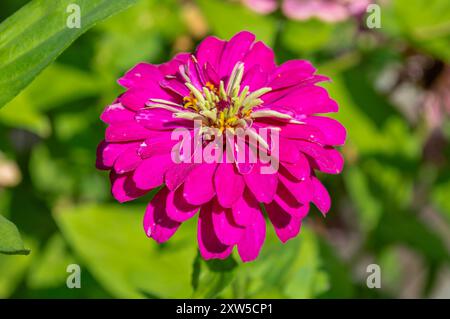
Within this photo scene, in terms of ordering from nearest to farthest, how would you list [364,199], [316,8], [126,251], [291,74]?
[291,74] < [126,251] < [316,8] < [364,199]

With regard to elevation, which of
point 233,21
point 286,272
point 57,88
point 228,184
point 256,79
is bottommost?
point 286,272

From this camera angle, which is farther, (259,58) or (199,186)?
(259,58)

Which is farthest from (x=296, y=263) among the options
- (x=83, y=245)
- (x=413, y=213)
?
(x=413, y=213)

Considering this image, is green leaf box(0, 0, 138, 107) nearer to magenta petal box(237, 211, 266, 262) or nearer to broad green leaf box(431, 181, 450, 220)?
magenta petal box(237, 211, 266, 262)

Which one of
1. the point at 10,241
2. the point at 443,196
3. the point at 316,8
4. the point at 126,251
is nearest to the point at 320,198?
the point at 10,241

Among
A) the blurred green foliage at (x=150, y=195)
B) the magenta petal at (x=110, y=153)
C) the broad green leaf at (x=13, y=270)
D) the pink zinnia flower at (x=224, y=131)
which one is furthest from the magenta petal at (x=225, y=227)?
the broad green leaf at (x=13, y=270)

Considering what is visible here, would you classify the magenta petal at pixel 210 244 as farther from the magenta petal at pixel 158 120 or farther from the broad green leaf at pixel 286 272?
the broad green leaf at pixel 286 272

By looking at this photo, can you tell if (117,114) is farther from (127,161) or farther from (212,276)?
(212,276)
